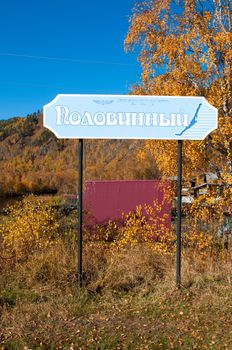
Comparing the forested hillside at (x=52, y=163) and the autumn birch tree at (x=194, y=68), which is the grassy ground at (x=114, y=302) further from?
the forested hillside at (x=52, y=163)

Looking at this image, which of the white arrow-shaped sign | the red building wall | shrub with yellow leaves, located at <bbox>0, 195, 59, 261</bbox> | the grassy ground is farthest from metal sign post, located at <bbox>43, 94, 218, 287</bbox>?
the red building wall

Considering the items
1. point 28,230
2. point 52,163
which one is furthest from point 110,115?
point 52,163

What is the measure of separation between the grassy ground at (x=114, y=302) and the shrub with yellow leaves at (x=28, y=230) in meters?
0.39

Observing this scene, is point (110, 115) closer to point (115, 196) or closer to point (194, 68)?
point (194, 68)

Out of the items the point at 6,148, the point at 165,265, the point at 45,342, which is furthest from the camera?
the point at 6,148

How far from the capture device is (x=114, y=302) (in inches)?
200

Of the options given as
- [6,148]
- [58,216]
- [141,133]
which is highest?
[6,148]

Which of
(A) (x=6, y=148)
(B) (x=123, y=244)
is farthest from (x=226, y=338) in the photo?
(A) (x=6, y=148)

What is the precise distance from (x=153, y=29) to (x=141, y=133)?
22.6ft

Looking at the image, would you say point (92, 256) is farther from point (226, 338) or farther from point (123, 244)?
point (226, 338)

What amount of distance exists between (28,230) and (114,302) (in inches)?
152

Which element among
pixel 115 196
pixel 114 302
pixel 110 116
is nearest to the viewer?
pixel 114 302

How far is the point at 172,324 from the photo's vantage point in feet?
14.6

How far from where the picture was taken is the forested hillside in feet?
276
